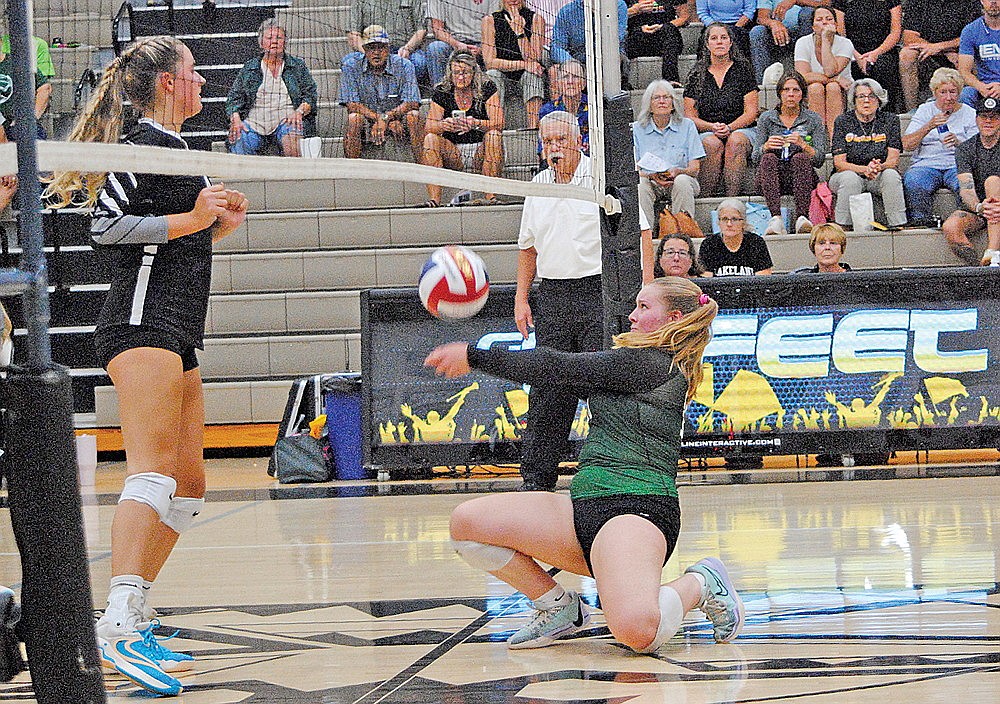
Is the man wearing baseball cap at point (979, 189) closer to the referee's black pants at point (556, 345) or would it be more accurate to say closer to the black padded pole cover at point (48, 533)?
the referee's black pants at point (556, 345)

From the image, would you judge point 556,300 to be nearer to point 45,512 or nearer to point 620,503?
point 620,503

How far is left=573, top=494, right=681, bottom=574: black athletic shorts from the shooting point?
12.4ft

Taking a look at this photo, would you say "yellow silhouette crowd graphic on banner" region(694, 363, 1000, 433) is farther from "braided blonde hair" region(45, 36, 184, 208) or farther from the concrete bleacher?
"braided blonde hair" region(45, 36, 184, 208)

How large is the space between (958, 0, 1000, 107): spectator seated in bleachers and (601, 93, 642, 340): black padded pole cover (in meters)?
7.97

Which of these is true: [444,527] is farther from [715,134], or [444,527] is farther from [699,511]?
[715,134]

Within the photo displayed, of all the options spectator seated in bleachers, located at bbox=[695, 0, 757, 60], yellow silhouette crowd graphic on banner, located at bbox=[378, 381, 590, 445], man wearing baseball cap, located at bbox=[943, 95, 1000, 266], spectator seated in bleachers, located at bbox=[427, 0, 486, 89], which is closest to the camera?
spectator seated in bleachers, located at bbox=[427, 0, 486, 89]

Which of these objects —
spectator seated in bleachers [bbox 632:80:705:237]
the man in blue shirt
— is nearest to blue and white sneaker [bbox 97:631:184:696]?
the man in blue shirt

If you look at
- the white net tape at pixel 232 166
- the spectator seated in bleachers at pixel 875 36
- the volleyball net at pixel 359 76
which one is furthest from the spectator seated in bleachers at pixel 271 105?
the spectator seated in bleachers at pixel 875 36

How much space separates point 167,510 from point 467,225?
8.38 metres

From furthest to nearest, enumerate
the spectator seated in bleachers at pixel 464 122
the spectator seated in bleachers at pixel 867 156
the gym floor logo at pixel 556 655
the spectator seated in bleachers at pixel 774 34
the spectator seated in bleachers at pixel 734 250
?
the spectator seated in bleachers at pixel 774 34 < the spectator seated in bleachers at pixel 867 156 < the spectator seated in bleachers at pixel 734 250 < the spectator seated in bleachers at pixel 464 122 < the gym floor logo at pixel 556 655

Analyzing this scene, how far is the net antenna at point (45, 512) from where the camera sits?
73.2 inches

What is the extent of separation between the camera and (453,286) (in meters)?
3.85

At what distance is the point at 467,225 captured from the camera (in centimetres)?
1187

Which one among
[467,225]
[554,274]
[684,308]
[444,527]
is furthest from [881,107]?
[684,308]
